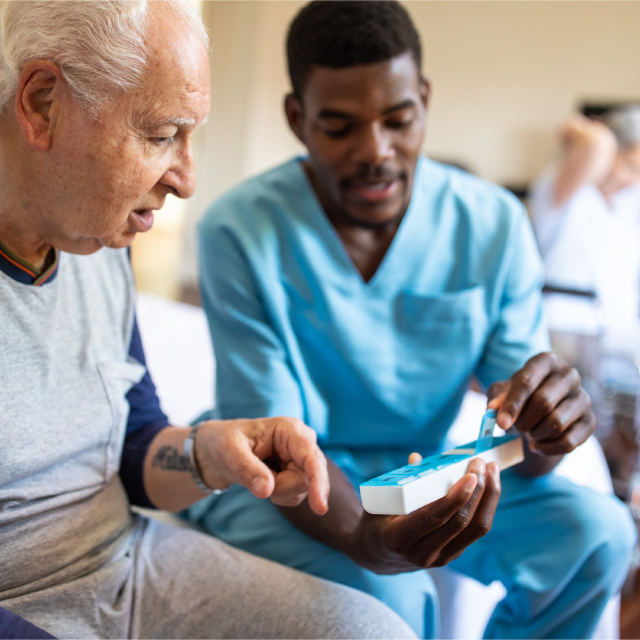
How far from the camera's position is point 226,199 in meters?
1.18

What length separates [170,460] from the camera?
2.91 feet

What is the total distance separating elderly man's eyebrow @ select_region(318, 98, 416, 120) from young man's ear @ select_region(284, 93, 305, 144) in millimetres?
93

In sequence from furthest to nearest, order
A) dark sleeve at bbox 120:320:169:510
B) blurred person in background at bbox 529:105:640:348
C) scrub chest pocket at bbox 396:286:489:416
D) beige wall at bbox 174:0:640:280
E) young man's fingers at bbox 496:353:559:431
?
beige wall at bbox 174:0:640:280, blurred person in background at bbox 529:105:640:348, scrub chest pocket at bbox 396:286:489:416, dark sleeve at bbox 120:320:169:510, young man's fingers at bbox 496:353:559:431

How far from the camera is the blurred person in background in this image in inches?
96.4

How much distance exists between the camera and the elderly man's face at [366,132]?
41.1 inches

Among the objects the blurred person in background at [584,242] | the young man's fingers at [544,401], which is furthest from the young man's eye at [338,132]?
the blurred person in background at [584,242]

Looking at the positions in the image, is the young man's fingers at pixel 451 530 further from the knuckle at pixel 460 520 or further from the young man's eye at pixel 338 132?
the young man's eye at pixel 338 132

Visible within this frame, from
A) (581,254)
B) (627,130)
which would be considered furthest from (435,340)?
(627,130)

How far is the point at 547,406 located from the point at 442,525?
0.26 m

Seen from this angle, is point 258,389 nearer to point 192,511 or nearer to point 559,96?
point 192,511

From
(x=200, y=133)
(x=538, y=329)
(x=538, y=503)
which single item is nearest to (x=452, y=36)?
(x=200, y=133)

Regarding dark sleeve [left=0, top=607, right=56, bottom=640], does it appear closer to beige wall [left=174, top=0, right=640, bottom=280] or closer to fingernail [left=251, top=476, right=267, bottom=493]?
fingernail [left=251, top=476, right=267, bottom=493]

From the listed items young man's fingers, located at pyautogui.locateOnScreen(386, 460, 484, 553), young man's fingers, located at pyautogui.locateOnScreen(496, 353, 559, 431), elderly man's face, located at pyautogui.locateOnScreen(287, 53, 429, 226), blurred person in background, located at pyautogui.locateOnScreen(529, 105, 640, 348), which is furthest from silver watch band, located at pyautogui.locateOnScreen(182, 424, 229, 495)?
blurred person in background, located at pyautogui.locateOnScreen(529, 105, 640, 348)

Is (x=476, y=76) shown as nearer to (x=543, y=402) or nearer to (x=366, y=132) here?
(x=366, y=132)
